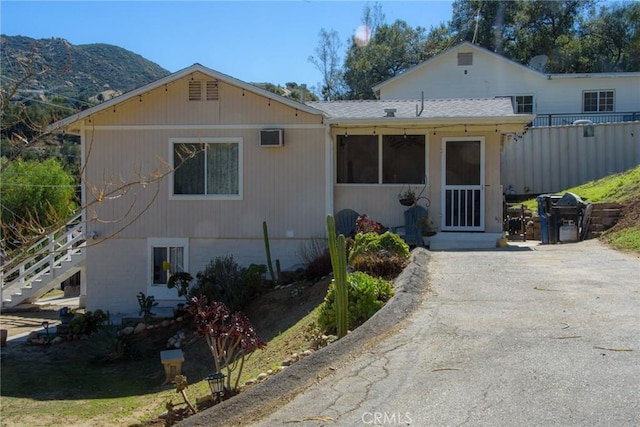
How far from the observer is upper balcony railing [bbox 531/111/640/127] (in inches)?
1078

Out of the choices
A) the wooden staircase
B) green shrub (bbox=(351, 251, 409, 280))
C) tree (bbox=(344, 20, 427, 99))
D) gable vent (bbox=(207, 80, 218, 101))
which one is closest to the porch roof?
gable vent (bbox=(207, 80, 218, 101))

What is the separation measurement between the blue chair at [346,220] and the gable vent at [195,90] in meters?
4.07

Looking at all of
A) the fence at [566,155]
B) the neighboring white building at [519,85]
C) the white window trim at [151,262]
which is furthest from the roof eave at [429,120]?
the neighboring white building at [519,85]

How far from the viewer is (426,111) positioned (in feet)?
48.7

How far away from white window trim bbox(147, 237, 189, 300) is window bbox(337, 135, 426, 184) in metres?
3.80

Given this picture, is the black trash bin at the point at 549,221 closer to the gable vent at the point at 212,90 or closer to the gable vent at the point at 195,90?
the gable vent at the point at 212,90

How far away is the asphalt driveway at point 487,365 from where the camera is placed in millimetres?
5016

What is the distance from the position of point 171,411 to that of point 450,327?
3089 mm

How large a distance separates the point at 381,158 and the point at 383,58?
29.2 m

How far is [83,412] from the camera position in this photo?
8836mm

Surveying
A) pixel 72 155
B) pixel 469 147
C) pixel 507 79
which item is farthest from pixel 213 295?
pixel 507 79

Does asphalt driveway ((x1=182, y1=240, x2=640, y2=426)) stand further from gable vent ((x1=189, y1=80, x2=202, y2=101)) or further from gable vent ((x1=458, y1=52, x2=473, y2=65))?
gable vent ((x1=458, y1=52, x2=473, y2=65))

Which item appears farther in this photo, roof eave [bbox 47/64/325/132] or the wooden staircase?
the wooden staircase

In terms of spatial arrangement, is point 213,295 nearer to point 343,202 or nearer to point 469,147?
point 343,202
